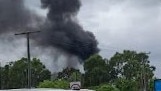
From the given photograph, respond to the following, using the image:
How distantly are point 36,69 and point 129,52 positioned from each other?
24228 millimetres

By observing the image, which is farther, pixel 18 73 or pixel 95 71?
pixel 95 71

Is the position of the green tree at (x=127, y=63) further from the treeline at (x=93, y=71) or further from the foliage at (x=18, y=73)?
the foliage at (x=18, y=73)

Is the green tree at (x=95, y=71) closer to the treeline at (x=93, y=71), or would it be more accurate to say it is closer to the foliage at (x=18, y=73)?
the treeline at (x=93, y=71)

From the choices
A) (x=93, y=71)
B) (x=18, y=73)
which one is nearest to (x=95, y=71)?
(x=93, y=71)

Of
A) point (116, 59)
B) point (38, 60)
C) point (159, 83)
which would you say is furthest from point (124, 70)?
point (159, 83)

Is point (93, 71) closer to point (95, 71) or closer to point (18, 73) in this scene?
point (95, 71)

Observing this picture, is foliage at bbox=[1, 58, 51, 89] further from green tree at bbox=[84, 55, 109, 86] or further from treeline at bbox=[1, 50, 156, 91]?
green tree at bbox=[84, 55, 109, 86]

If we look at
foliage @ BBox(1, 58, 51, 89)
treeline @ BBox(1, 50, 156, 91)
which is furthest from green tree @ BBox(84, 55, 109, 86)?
foliage @ BBox(1, 58, 51, 89)

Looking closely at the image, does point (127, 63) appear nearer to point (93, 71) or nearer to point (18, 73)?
point (93, 71)

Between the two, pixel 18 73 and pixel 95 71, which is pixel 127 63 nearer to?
pixel 95 71

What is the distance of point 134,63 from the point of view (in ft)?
435

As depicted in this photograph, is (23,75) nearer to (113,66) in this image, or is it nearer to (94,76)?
(94,76)

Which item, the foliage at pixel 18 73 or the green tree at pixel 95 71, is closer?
the foliage at pixel 18 73

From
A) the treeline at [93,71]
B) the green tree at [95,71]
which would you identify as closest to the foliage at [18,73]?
the treeline at [93,71]
